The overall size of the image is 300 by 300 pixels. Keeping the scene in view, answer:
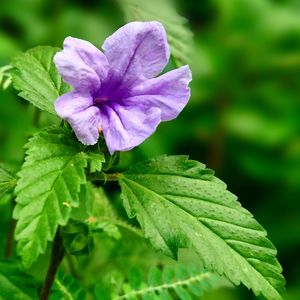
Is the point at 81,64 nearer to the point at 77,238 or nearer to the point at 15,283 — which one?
the point at 77,238

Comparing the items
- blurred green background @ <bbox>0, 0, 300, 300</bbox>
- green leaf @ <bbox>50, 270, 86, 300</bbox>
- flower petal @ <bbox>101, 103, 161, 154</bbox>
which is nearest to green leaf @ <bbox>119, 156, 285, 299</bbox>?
flower petal @ <bbox>101, 103, 161, 154</bbox>

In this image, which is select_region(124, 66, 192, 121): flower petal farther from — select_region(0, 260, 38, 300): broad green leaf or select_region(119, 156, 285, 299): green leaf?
select_region(0, 260, 38, 300): broad green leaf

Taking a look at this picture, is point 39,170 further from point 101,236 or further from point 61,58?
point 101,236

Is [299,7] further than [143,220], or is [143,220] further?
[299,7]

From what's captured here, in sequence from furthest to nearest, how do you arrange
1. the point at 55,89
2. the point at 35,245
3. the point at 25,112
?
the point at 25,112 < the point at 55,89 < the point at 35,245

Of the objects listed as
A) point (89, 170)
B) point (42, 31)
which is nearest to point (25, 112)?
point (42, 31)

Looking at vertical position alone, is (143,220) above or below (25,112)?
above

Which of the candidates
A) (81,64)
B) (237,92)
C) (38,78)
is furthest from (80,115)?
(237,92)

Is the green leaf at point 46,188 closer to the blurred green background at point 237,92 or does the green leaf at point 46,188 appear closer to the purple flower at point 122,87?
the purple flower at point 122,87
